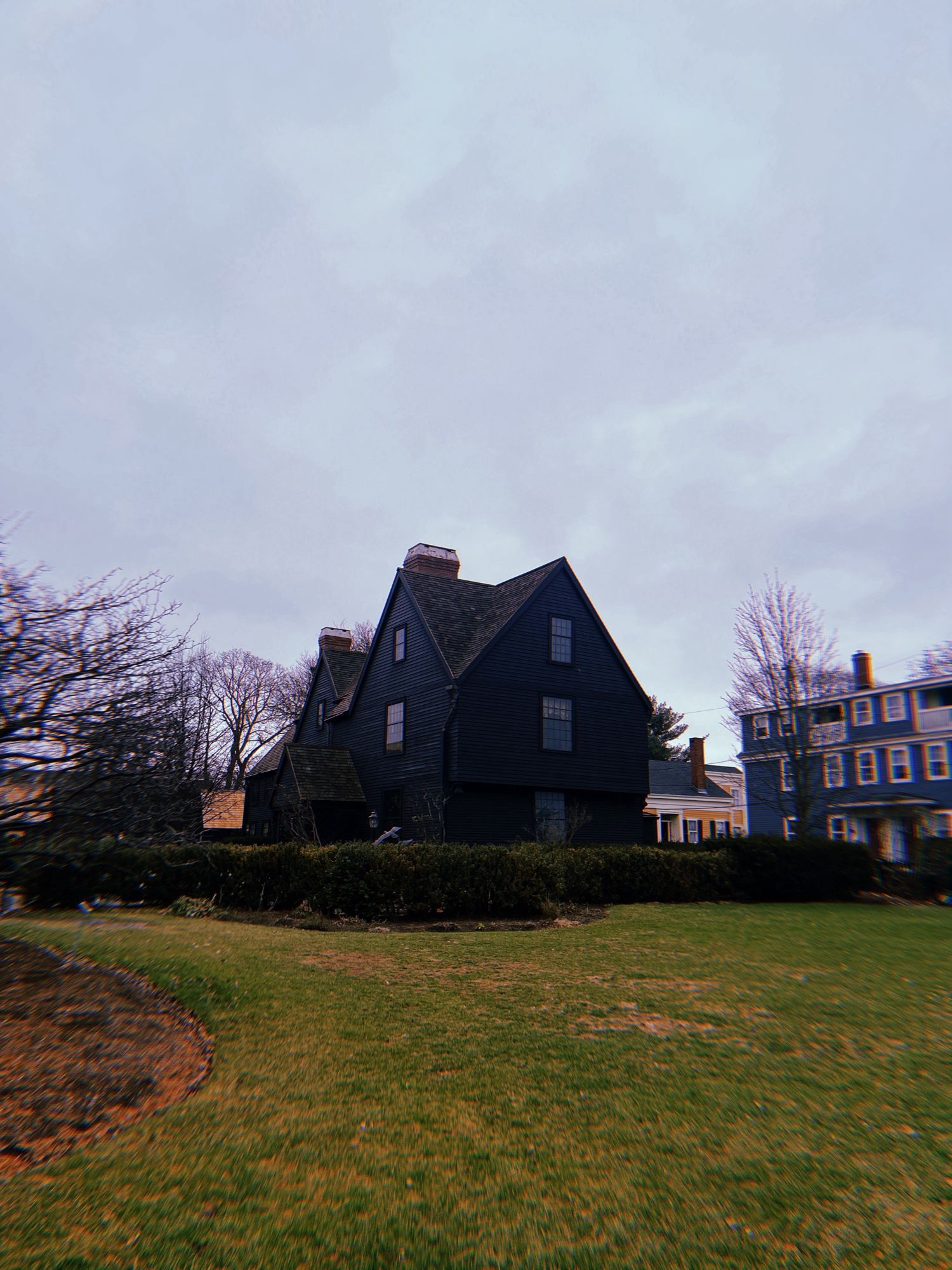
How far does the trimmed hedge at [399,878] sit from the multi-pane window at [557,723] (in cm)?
587

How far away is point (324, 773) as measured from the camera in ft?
99.5

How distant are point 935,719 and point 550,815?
22512mm

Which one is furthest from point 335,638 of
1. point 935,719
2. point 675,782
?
point 935,719

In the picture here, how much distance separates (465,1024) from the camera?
802 centimetres

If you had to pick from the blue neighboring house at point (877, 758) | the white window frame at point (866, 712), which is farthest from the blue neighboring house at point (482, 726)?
the white window frame at point (866, 712)

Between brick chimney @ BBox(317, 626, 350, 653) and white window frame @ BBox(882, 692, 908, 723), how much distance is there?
87.9 feet

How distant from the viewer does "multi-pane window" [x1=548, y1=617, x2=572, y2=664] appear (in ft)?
92.2

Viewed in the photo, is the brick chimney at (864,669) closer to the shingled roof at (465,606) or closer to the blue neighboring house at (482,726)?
the blue neighboring house at (482,726)

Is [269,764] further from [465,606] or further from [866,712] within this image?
[866,712]

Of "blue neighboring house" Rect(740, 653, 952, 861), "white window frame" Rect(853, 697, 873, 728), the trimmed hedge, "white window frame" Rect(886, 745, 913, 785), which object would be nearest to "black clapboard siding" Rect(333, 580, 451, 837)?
the trimmed hedge

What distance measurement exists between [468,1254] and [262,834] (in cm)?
3515

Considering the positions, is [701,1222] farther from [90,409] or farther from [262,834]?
[262,834]

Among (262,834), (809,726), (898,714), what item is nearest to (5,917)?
(262,834)

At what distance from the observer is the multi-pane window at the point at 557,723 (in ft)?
90.1
